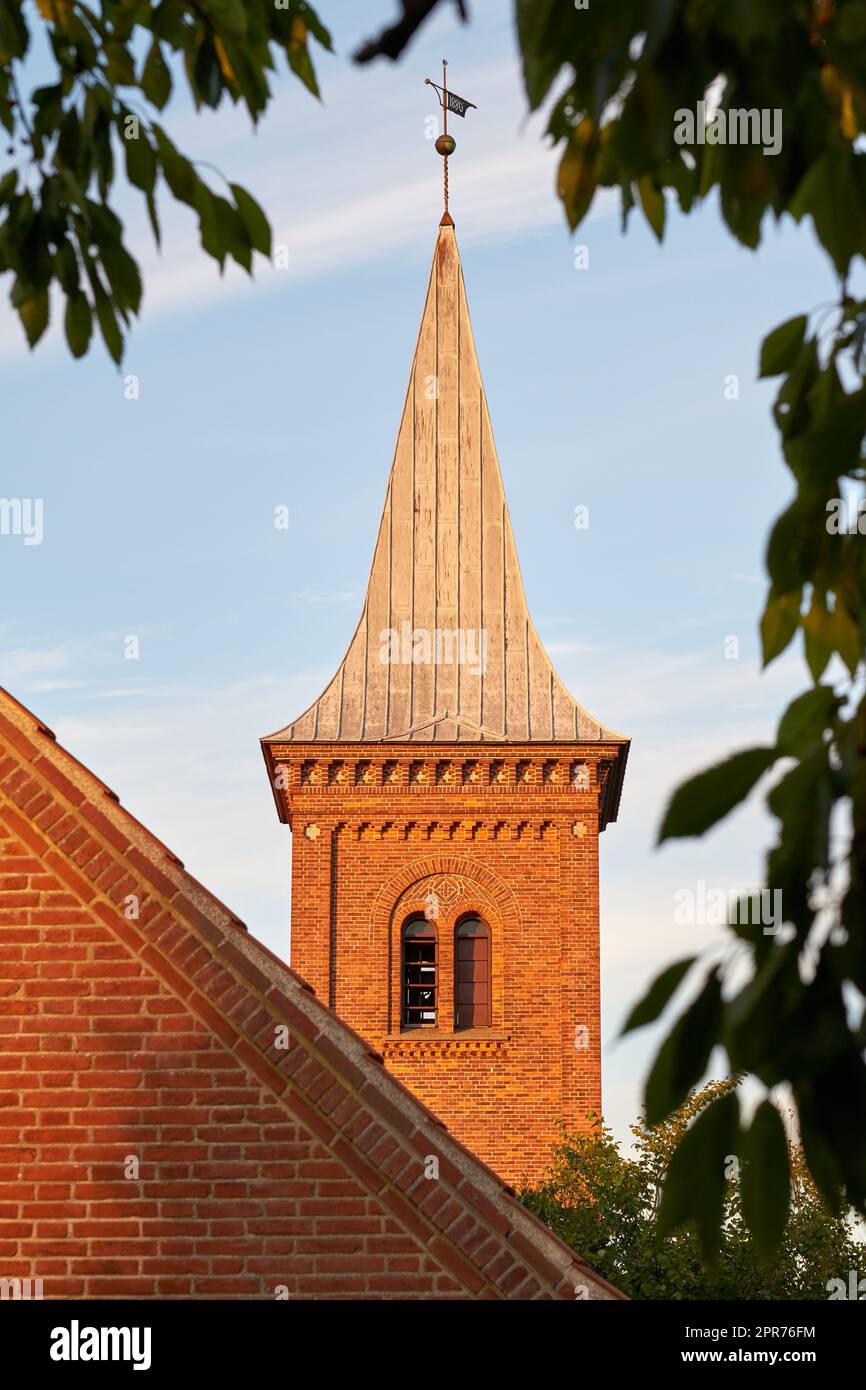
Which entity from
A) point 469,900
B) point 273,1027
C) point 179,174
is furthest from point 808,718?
point 469,900

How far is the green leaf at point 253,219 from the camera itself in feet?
10.7

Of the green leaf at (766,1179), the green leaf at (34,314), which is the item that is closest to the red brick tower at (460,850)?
the green leaf at (34,314)

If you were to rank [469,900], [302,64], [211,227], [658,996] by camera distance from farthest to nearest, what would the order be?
[469,900]
[302,64]
[211,227]
[658,996]

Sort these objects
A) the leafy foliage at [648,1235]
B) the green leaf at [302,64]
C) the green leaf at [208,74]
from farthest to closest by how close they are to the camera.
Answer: the leafy foliage at [648,1235] → the green leaf at [302,64] → the green leaf at [208,74]

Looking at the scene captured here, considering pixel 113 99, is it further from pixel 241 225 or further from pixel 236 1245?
pixel 236 1245

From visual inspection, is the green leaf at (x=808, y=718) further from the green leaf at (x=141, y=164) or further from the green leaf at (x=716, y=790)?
the green leaf at (x=141, y=164)

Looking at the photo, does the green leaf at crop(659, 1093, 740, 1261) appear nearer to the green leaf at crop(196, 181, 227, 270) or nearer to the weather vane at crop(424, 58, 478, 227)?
the green leaf at crop(196, 181, 227, 270)

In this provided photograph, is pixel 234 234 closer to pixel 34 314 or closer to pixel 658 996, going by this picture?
pixel 34 314

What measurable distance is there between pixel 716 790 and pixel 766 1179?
505 mm

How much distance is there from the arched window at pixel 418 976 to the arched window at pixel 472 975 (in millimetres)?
498

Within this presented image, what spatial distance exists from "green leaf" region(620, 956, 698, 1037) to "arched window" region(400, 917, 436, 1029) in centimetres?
3205

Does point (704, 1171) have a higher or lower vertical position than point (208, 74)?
lower

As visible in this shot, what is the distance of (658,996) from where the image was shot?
2148mm
